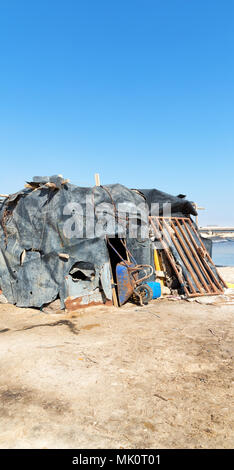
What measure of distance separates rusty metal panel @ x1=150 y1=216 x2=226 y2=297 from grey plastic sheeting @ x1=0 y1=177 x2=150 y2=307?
2951 mm

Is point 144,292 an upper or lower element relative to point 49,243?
lower

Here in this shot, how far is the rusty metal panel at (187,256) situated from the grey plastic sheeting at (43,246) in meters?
2.95

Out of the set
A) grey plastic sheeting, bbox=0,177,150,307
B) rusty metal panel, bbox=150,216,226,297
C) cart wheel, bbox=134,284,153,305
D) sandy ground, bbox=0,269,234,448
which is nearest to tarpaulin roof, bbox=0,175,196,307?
grey plastic sheeting, bbox=0,177,150,307

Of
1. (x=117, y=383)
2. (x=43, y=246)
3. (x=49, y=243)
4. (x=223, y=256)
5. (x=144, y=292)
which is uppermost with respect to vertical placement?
(x=49, y=243)

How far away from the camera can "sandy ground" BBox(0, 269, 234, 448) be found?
10.1 feet

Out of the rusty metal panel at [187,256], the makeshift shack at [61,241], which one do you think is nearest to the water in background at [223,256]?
the rusty metal panel at [187,256]

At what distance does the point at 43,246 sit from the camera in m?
9.12

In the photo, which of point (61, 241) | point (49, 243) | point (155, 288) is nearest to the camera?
point (61, 241)

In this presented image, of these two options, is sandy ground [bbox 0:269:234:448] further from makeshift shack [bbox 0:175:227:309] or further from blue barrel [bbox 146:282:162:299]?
blue barrel [bbox 146:282:162:299]

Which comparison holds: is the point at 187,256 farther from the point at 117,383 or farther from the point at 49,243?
the point at 117,383

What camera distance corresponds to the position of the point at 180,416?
135 inches

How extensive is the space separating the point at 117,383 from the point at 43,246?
18.9 feet

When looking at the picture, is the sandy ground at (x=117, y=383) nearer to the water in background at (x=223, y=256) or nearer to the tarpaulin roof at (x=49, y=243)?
the tarpaulin roof at (x=49, y=243)

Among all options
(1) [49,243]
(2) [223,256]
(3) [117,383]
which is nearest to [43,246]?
(1) [49,243]
